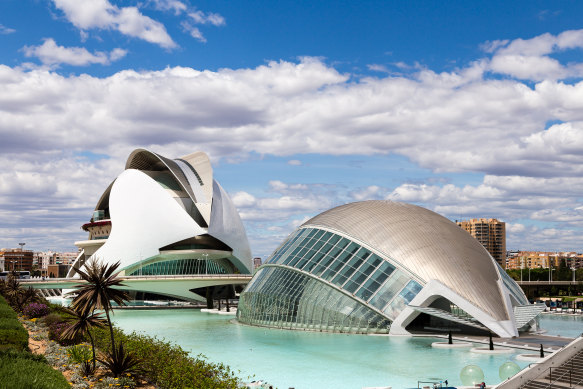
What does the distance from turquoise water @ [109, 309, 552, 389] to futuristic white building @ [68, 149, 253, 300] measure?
36.6 m

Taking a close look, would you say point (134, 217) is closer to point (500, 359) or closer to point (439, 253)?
point (439, 253)

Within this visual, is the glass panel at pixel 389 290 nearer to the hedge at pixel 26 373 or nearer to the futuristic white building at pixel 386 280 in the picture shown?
the futuristic white building at pixel 386 280

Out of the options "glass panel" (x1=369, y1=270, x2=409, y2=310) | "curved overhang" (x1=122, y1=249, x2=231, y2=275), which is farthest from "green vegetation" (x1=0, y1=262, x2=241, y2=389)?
"curved overhang" (x1=122, y1=249, x2=231, y2=275)

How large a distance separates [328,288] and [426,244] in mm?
5944

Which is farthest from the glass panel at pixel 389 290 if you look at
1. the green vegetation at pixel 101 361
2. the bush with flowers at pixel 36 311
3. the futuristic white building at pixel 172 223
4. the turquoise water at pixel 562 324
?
the futuristic white building at pixel 172 223

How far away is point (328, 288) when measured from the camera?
3312 cm

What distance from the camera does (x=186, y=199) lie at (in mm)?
75375

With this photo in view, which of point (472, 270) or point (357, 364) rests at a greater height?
point (472, 270)

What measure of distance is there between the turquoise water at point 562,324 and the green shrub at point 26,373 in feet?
92.7

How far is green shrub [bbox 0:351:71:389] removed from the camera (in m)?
12.3

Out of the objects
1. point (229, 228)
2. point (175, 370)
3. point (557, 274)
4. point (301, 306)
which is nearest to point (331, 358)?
point (175, 370)

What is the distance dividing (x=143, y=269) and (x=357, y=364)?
53075mm

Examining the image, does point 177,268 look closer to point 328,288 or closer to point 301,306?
point 301,306

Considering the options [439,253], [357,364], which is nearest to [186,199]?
[439,253]
